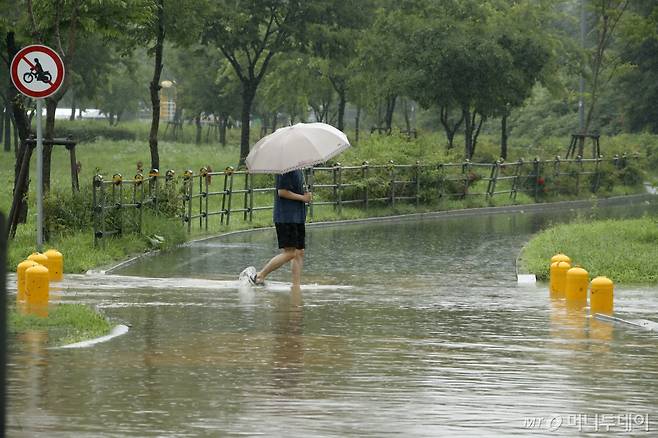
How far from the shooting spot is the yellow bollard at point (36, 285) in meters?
14.9

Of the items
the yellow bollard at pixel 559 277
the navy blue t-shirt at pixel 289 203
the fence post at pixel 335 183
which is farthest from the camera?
the fence post at pixel 335 183

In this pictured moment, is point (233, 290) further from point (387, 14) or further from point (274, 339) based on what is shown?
point (387, 14)

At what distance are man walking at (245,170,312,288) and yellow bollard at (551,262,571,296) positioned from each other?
304 centimetres

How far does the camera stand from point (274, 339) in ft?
42.7

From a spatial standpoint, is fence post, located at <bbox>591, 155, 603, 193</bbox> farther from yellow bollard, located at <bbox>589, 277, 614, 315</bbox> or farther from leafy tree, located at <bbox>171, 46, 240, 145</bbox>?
yellow bollard, located at <bbox>589, 277, 614, 315</bbox>

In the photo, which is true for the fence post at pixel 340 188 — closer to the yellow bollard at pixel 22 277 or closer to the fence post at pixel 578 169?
the fence post at pixel 578 169

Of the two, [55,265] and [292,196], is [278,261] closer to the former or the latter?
[292,196]

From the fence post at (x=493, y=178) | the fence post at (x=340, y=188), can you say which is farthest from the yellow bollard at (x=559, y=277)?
the fence post at (x=493, y=178)

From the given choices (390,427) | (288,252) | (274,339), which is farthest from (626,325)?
(390,427)

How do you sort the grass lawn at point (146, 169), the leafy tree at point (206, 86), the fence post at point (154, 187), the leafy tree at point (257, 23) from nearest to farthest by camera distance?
the grass lawn at point (146, 169), the fence post at point (154, 187), the leafy tree at point (257, 23), the leafy tree at point (206, 86)

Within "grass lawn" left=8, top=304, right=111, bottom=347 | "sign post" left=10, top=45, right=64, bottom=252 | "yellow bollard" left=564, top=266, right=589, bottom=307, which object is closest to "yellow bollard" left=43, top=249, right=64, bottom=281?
"sign post" left=10, top=45, right=64, bottom=252

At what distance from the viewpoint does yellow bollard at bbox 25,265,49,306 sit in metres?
14.9

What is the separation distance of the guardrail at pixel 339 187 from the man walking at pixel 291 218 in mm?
5604

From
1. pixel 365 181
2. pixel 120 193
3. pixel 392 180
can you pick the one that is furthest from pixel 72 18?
pixel 392 180
